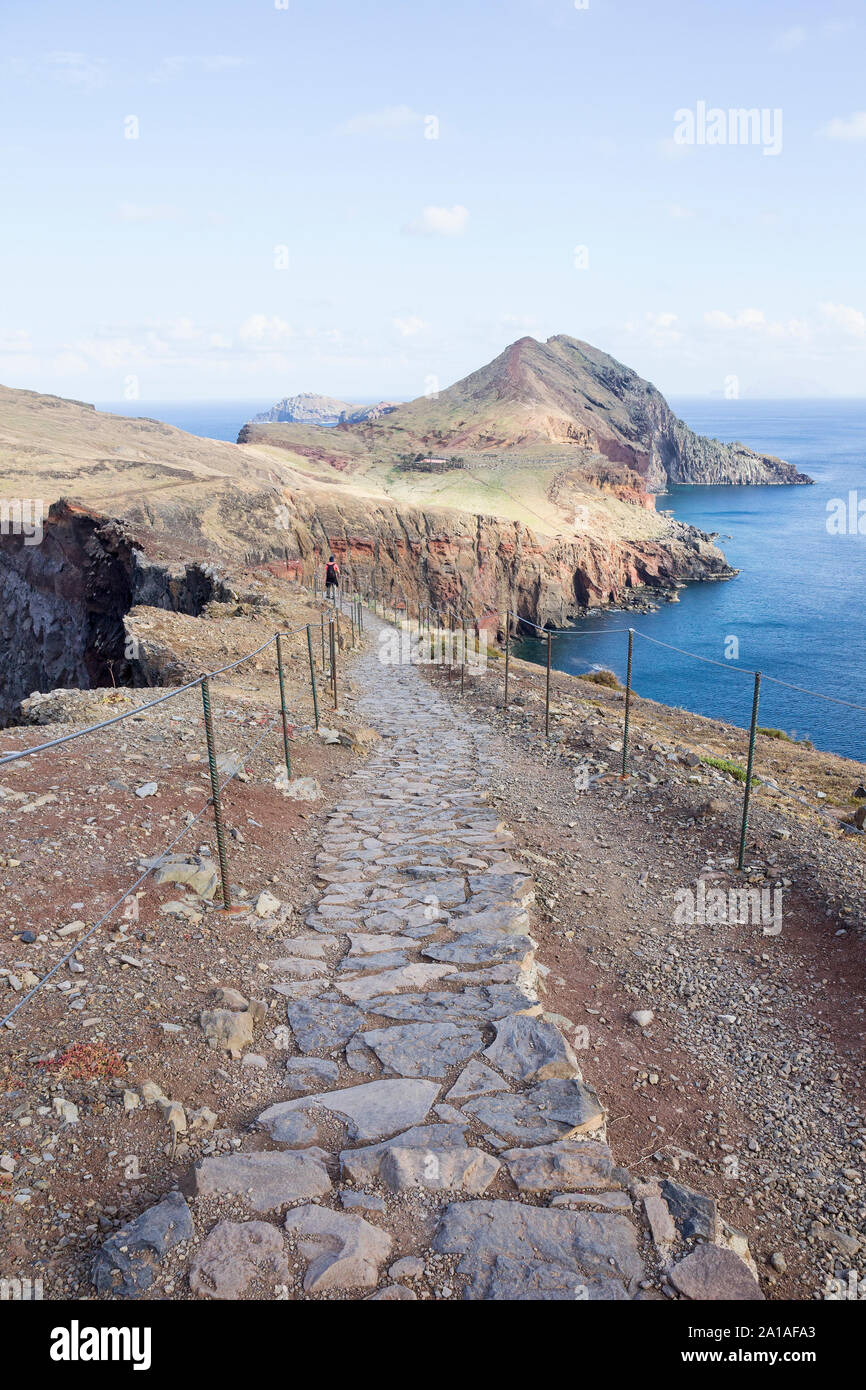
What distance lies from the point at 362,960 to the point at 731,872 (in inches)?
174

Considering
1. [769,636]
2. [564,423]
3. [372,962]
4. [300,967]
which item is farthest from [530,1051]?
[564,423]

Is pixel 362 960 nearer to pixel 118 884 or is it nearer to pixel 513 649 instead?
pixel 118 884

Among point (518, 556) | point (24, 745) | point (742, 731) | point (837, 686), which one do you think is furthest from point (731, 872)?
point (518, 556)

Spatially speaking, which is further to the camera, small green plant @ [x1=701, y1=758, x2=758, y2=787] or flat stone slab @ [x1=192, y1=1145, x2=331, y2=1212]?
small green plant @ [x1=701, y1=758, x2=758, y2=787]

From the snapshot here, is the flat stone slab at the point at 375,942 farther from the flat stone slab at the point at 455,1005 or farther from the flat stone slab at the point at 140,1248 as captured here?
the flat stone slab at the point at 140,1248

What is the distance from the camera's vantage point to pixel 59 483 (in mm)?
41188

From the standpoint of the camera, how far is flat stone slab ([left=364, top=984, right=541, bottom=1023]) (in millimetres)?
5344

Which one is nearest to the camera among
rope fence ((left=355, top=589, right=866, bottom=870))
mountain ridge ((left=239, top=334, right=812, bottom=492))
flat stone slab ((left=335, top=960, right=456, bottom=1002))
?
flat stone slab ((left=335, top=960, right=456, bottom=1002))

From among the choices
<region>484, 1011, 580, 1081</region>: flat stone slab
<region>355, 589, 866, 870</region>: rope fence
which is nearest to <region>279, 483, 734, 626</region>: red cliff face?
<region>355, 589, 866, 870</region>: rope fence

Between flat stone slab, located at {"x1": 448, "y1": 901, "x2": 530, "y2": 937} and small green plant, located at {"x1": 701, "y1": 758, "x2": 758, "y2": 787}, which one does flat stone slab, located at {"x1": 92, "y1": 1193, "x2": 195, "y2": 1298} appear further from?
small green plant, located at {"x1": 701, "y1": 758, "x2": 758, "y2": 787}

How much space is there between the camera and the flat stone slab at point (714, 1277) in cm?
341

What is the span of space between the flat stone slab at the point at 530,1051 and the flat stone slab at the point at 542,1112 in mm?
103

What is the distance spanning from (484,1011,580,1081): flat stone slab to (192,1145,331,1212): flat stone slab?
1.35 m

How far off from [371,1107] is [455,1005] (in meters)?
1.20
